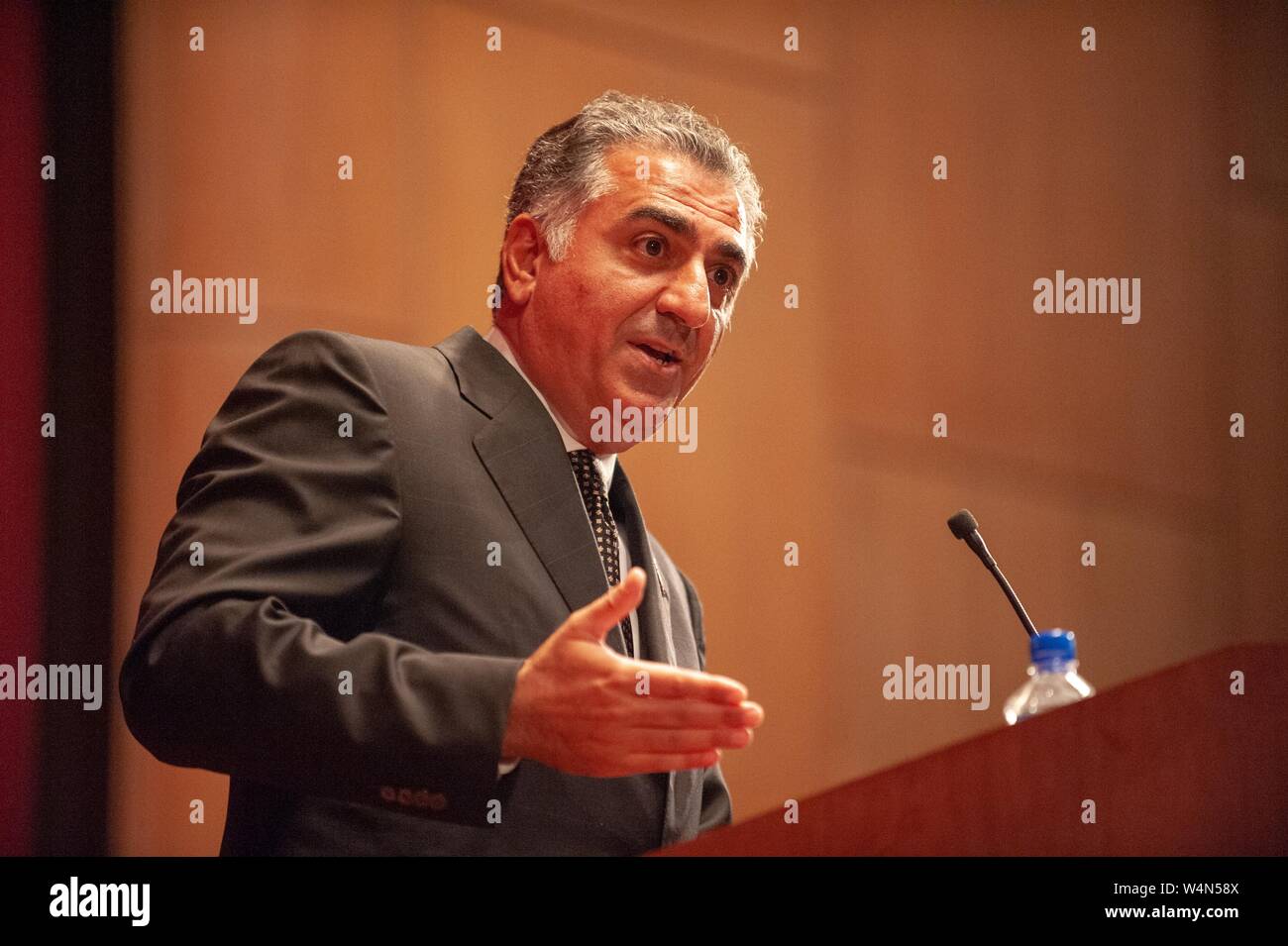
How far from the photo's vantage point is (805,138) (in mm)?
3311

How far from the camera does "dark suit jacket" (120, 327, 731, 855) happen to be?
1325mm

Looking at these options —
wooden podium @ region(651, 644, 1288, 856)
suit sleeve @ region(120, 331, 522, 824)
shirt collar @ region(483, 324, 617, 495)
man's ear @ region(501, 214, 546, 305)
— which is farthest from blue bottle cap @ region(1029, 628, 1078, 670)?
man's ear @ region(501, 214, 546, 305)

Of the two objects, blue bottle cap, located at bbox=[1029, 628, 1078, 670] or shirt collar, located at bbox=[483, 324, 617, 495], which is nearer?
blue bottle cap, located at bbox=[1029, 628, 1078, 670]

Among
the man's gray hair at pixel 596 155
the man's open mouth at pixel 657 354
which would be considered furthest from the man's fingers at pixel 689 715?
the man's gray hair at pixel 596 155

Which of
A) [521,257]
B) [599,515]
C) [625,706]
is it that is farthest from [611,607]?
[521,257]

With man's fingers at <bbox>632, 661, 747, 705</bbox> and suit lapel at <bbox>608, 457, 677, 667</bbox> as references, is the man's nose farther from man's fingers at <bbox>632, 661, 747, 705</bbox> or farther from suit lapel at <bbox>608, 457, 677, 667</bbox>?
man's fingers at <bbox>632, 661, 747, 705</bbox>

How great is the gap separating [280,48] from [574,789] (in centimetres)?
204

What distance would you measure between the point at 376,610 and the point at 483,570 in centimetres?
14

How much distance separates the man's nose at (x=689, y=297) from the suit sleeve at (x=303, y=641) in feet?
1.84

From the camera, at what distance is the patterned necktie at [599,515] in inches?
70.1

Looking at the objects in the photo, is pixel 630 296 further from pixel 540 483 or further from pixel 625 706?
pixel 625 706
